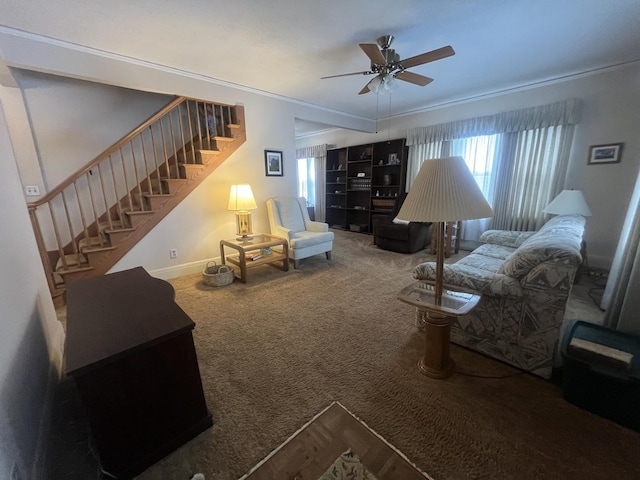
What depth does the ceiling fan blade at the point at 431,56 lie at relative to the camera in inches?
79.6

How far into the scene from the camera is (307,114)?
4215 millimetres

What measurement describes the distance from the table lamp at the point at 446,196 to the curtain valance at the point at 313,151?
5.46 meters

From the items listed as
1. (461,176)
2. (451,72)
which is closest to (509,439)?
(461,176)

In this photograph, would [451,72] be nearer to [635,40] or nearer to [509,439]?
[635,40]

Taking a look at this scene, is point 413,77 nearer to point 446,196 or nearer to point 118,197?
point 446,196

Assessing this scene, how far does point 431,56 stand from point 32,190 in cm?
433

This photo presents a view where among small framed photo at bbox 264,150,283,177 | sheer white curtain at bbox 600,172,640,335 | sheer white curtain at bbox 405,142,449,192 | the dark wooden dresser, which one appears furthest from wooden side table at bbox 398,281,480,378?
sheer white curtain at bbox 405,142,449,192

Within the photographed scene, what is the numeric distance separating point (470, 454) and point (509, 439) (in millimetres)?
226

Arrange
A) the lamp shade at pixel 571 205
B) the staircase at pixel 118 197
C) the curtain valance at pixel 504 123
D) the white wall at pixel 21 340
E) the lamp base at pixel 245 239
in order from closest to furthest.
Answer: the white wall at pixel 21 340 → the staircase at pixel 118 197 → the lamp shade at pixel 571 205 → the curtain valance at pixel 504 123 → the lamp base at pixel 245 239

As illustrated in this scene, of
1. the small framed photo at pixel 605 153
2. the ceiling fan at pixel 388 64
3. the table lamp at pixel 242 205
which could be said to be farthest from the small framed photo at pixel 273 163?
the small framed photo at pixel 605 153

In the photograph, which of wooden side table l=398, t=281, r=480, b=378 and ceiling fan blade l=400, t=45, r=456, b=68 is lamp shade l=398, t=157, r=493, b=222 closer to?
wooden side table l=398, t=281, r=480, b=378

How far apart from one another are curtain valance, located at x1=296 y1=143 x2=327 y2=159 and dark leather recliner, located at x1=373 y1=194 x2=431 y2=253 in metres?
2.85

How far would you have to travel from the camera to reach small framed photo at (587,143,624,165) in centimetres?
302

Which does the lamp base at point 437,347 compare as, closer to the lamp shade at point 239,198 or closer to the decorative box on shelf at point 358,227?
the lamp shade at point 239,198
